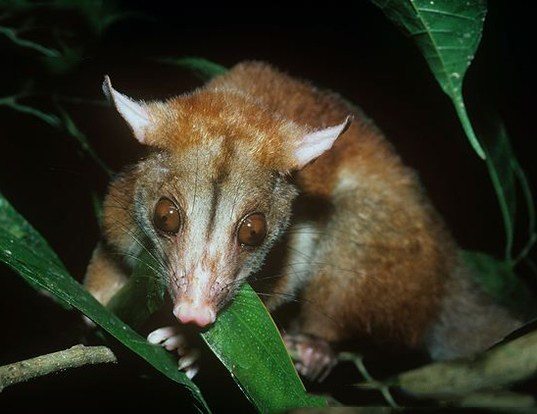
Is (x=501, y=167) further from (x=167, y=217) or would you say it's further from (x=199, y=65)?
(x=199, y=65)

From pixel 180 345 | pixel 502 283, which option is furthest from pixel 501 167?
pixel 180 345

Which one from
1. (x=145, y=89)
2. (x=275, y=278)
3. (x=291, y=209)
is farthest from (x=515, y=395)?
(x=145, y=89)

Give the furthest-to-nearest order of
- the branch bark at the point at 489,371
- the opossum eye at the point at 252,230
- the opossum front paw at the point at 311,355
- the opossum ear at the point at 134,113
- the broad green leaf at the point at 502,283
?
the broad green leaf at the point at 502,283 < the opossum front paw at the point at 311,355 < the opossum eye at the point at 252,230 < the opossum ear at the point at 134,113 < the branch bark at the point at 489,371

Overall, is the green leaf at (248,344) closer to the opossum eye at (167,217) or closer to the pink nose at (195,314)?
the pink nose at (195,314)

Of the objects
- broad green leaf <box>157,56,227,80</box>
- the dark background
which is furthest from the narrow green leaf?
broad green leaf <box>157,56,227,80</box>

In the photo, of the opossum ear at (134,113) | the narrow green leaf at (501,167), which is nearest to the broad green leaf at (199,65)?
the opossum ear at (134,113)

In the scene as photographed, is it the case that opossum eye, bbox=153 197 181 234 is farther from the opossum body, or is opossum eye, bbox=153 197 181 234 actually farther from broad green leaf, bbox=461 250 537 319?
broad green leaf, bbox=461 250 537 319
